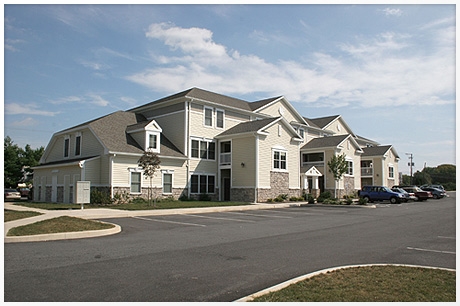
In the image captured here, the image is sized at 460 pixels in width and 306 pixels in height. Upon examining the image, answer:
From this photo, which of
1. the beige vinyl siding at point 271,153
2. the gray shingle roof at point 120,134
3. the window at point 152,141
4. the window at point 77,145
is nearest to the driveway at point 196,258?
the gray shingle roof at point 120,134

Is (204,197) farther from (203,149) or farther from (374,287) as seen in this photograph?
(374,287)

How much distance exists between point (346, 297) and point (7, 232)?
36.2 ft

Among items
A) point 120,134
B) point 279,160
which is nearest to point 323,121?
point 279,160

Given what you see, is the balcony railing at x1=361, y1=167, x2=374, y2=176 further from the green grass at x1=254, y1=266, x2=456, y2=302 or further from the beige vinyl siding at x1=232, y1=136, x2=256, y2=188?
the green grass at x1=254, y1=266, x2=456, y2=302

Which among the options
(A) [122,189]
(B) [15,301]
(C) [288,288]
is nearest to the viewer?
(B) [15,301]

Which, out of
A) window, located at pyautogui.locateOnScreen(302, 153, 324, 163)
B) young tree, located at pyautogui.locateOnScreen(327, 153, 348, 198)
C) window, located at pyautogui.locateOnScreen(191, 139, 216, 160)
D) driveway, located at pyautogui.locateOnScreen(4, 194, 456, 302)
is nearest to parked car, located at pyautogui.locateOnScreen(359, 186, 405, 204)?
young tree, located at pyautogui.locateOnScreen(327, 153, 348, 198)

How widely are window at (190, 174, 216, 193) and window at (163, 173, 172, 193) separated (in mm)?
2208

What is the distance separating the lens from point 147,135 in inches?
1230

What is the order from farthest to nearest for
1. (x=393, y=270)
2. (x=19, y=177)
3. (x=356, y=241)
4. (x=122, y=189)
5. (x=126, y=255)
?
(x=19, y=177) < (x=122, y=189) < (x=356, y=241) < (x=126, y=255) < (x=393, y=270)

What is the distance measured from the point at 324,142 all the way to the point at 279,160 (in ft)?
34.4

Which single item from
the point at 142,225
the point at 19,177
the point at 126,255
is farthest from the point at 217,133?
the point at 19,177

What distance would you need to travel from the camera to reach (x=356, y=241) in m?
12.7

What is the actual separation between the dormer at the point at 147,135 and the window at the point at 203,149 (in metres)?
3.57

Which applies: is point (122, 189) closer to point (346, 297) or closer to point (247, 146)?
point (247, 146)
